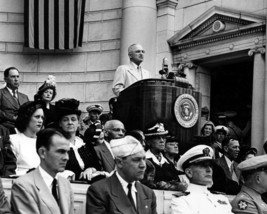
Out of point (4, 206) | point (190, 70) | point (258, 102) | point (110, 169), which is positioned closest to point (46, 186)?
point (4, 206)

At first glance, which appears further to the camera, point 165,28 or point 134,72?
point 165,28

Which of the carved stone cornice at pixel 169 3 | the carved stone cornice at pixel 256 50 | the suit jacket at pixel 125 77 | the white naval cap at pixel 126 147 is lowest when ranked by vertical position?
the white naval cap at pixel 126 147

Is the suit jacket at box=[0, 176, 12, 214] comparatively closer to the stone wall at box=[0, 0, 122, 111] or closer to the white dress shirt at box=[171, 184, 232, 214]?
the white dress shirt at box=[171, 184, 232, 214]

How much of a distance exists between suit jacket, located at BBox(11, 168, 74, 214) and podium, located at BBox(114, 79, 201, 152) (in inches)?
181

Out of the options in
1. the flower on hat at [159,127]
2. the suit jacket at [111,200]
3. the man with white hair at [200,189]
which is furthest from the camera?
the flower on hat at [159,127]

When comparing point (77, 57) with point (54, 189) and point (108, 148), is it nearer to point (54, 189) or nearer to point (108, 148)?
point (108, 148)

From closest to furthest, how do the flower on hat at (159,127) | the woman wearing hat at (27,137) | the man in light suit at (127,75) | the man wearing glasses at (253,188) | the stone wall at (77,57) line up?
the man wearing glasses at (253,188) → the woman wearing hat at (27,137) → the flower on hat at (159,127) → the man in light suit at (127,75) → the stone wall at (77,57)

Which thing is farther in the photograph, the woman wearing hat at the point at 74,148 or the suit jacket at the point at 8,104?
the suit jacket at the point at 8,104

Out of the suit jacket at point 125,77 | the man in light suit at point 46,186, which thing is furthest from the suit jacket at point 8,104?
the man in light suit at point 46,186

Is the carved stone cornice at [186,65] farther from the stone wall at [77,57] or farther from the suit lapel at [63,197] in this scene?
the suit lapel at [63,197]

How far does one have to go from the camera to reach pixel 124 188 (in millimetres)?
6242

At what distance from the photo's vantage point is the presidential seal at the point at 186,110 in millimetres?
10461

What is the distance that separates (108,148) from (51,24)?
10.1m

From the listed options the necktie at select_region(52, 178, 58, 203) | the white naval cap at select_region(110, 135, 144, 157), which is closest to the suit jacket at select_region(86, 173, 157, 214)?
the white naval cap at select_region(110, 135, 144, 157)
